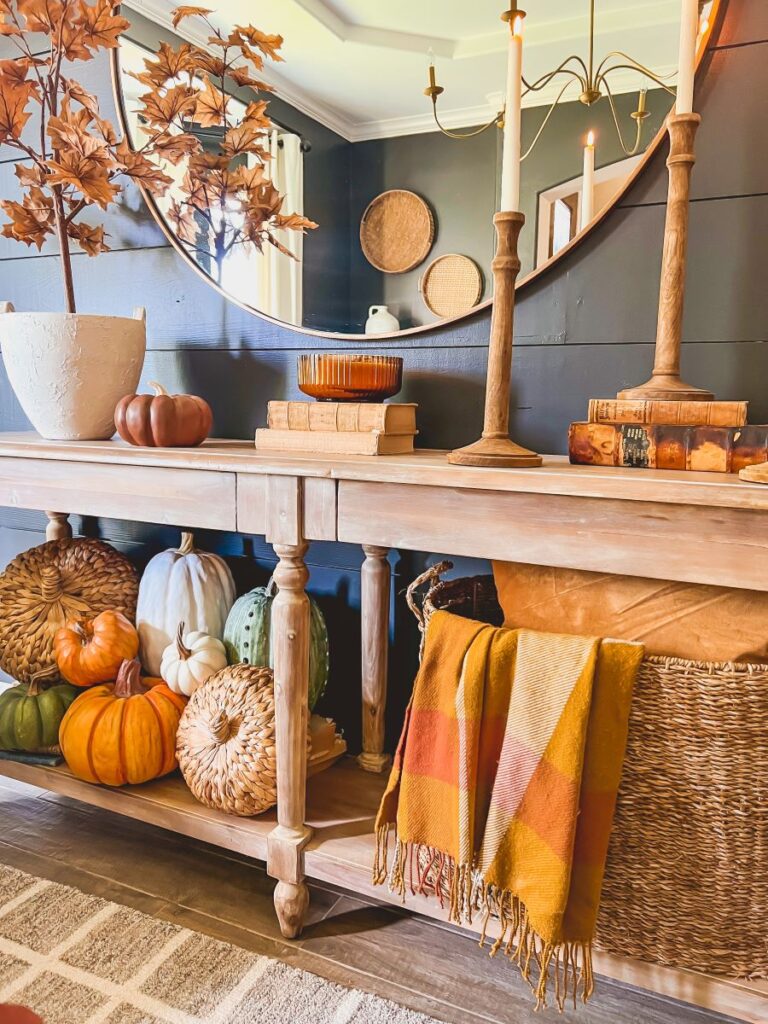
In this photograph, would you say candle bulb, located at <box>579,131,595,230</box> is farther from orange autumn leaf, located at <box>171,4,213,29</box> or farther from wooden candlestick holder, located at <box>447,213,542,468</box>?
orange autumn leaf, located at <box>171,4,213,29</box>

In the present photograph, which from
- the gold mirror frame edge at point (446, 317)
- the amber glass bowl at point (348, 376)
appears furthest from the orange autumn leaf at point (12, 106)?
the amber glass bowl at point (348, 376)

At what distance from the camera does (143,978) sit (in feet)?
3.70

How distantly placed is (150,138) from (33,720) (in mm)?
1247

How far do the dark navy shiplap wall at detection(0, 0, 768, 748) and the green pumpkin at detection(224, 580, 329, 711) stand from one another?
126 mm

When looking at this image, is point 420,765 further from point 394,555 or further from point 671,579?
point 394,555

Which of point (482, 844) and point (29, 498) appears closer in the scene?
point (482, 844)

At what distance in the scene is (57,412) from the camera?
1437 millimetres

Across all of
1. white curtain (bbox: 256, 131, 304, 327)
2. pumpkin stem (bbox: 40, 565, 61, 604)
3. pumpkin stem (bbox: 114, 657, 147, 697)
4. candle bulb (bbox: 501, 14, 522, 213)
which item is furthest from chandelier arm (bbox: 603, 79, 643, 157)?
pumpkin stem (bbox: 40, 565, 61, 604)

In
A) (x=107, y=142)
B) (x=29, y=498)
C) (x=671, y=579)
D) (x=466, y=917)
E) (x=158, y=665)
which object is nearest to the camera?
(x=671, y=579)

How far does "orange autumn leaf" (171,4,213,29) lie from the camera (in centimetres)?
147

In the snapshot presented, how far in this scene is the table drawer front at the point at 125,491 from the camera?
116cm

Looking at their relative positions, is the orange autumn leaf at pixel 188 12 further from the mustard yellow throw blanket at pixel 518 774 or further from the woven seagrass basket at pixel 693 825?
the woven seagrass basket at pixel 693 825

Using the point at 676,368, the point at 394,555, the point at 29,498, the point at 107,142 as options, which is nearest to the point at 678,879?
the point at 676,368

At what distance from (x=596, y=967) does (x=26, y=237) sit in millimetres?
1717
